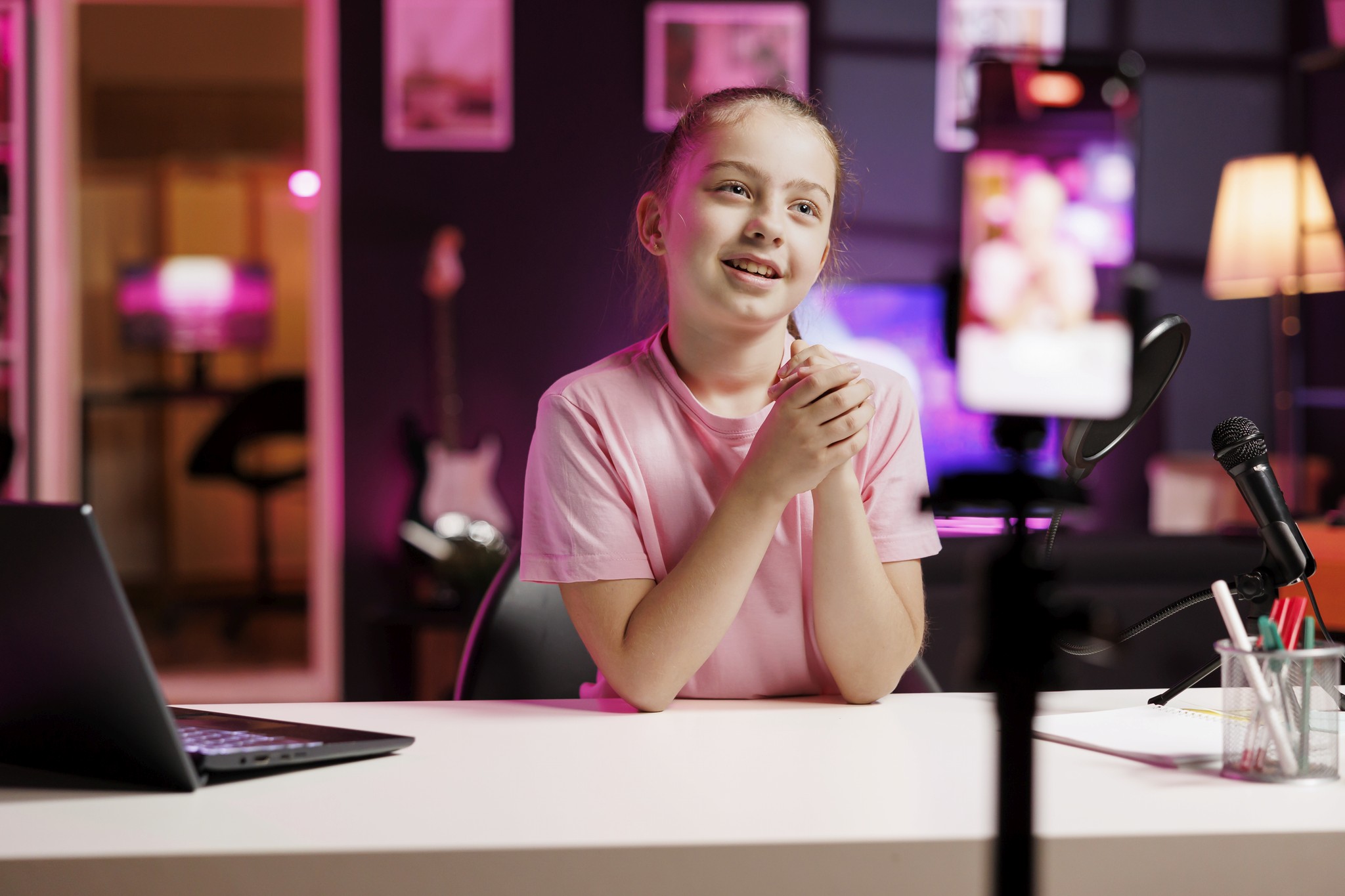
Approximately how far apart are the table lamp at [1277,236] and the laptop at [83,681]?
370cm

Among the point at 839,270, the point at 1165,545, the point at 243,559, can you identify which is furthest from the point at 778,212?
the point at 243,559

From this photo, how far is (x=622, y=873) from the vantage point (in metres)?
0.59

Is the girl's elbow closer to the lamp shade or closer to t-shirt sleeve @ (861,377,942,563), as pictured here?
t-shirt sleeve @ (861,377,942,563)

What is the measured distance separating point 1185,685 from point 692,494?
47 cm

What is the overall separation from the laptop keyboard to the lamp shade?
3692 mm

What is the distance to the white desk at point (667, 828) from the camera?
587 mm

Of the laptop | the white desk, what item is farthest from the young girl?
the laptop

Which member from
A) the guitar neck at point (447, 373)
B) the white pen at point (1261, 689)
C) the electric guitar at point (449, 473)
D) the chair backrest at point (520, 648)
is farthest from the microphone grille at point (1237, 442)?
the guitar neck at point (447, 373)

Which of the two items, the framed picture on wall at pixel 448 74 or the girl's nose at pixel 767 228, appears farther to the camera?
the framed picture on wall at pixel 448 74

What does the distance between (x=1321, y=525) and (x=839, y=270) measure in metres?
1.39

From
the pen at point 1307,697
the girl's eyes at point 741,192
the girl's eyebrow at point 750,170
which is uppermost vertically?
the girl's eyebrow at point 750,170

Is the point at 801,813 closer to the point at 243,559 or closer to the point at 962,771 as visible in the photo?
the point at 962,771

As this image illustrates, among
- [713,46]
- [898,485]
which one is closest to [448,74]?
[713,46]

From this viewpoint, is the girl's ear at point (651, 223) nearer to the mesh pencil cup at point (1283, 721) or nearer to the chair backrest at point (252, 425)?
the mesh pencil cup at point (1283, 721)
